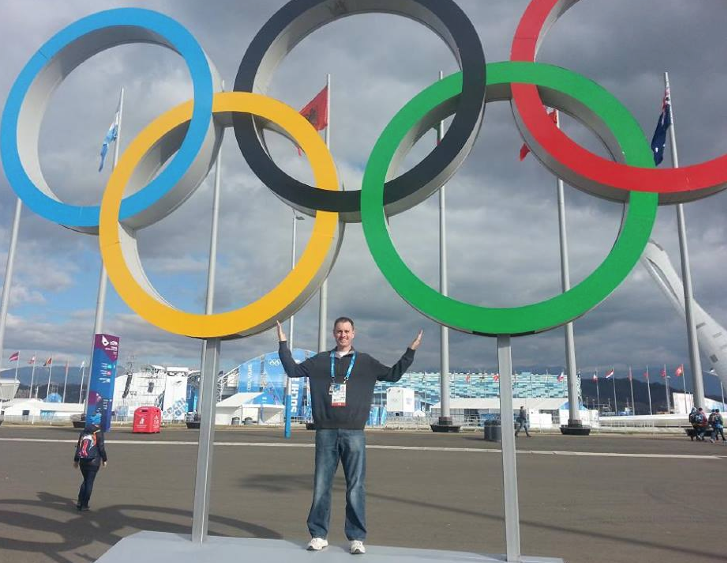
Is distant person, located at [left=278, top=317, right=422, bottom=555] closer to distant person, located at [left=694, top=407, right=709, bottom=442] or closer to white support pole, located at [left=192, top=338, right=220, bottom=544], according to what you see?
white support pole, located at [left=192, top=338, right=220, bottom=544]

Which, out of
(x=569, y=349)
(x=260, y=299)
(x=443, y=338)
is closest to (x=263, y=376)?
(x=443, y=338)

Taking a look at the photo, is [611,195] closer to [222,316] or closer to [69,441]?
[222,316]

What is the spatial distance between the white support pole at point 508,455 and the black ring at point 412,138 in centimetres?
161

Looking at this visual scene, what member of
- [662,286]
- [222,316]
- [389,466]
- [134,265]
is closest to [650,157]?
[222,316]

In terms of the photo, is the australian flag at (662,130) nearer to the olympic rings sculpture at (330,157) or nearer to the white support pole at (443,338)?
the white support pole at (443,338)

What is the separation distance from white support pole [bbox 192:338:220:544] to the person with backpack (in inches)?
130

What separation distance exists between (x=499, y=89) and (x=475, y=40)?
498mm

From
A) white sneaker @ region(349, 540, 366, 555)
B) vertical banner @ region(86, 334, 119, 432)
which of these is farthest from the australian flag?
vertical banner @ region(86, 334, 119, 432)

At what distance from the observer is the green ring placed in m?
4.41

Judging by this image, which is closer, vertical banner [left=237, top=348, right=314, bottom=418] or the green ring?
the green ring

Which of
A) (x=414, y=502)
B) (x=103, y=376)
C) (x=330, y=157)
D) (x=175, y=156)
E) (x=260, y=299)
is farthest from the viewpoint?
(x=103, y=376)

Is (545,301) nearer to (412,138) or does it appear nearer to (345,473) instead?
(412,138)

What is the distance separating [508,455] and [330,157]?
315 centimetres

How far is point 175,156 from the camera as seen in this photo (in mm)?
5441
